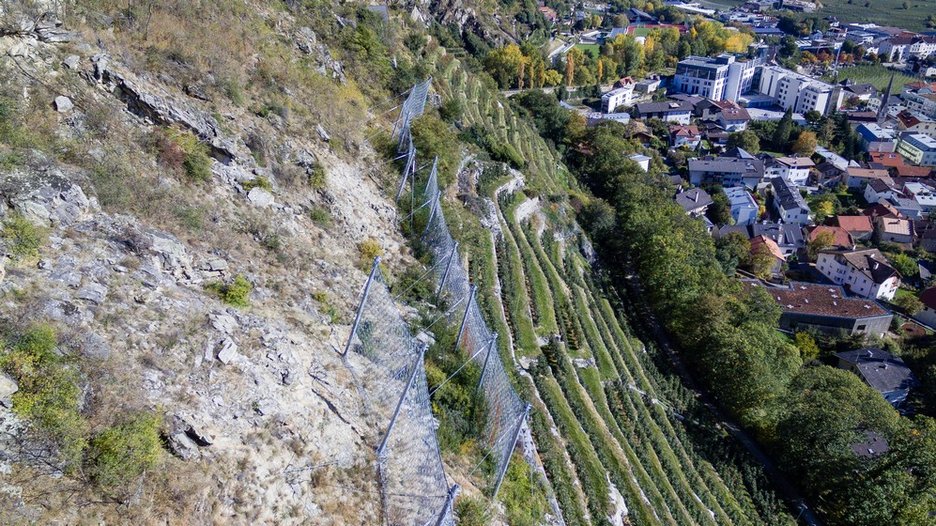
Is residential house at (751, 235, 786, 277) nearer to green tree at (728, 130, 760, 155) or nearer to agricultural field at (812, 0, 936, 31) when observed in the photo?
green tree at (728, 130, 760, 155)

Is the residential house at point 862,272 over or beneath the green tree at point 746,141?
beneath

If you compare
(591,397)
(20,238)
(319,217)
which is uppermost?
(20,238)

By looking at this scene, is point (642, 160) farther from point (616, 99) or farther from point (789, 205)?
point (616, 99)

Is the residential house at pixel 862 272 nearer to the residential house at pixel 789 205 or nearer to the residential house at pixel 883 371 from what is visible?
the residential house at pixel 789 205

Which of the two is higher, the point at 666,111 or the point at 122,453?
the point at 122,453

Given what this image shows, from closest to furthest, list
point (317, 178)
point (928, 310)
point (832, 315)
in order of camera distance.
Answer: point (317, 178)
point (832, 315)
point (928, 310)

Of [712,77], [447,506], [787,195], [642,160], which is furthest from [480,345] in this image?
[712,77]

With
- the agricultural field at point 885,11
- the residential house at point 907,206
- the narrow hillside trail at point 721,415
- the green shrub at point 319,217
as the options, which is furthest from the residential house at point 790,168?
the agricultural field at point 885,11
